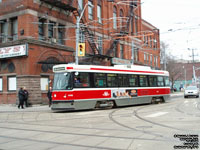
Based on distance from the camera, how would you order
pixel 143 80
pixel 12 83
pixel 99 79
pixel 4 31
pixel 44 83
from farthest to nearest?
pixel 4 31, pixel 44 83, pixel 12 83, pixel 143 80, pixel 99 79

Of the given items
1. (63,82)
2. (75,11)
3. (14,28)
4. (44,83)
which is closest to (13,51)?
(14,28)

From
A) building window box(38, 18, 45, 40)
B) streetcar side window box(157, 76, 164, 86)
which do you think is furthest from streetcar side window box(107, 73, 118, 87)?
building window box(38, 18, 45, 40)

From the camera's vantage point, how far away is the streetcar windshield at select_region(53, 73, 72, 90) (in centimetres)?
1645

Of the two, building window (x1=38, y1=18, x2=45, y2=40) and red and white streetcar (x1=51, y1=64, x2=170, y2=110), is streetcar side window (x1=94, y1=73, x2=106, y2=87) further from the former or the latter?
building window (x1=38, y1=18, x2=45, y2=40)

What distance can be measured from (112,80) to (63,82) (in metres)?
4.11

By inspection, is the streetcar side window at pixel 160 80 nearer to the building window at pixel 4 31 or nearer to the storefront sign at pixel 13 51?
the storefront sign at pixel 13 51

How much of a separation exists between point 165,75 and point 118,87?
300 inches

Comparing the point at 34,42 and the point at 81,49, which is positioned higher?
the point at 34,42

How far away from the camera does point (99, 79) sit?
18125 millimetres

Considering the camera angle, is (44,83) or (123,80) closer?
(123,80)

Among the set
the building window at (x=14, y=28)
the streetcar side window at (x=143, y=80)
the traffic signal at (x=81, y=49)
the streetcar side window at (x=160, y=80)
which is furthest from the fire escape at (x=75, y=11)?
the streetcar side window at (x=160, y=80)

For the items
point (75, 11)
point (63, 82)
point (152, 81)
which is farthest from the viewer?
point (75, 11)

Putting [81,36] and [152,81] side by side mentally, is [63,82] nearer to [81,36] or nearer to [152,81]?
[152,81]

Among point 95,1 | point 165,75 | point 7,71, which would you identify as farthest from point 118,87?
point 95,1
